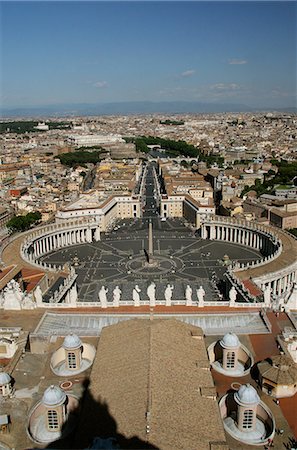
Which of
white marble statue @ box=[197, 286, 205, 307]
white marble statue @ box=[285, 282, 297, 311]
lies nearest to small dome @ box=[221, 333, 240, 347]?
white marble statue @ box=[197, 286, 205, 307]

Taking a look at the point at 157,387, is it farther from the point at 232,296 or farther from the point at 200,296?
the point at 232,296

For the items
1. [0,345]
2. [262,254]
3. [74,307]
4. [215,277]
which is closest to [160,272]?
[215,277]

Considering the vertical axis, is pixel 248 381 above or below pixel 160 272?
above

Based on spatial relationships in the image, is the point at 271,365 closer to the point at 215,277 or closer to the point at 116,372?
the point at 116,372

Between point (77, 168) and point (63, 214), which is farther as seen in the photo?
point (77, 168)

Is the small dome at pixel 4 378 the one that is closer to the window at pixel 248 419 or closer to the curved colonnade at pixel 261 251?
the window at pixel 248 419

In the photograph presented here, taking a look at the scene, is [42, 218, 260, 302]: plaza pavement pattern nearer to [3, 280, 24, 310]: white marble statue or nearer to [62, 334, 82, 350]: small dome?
[3, 280, 24, 310]: white marble statue
